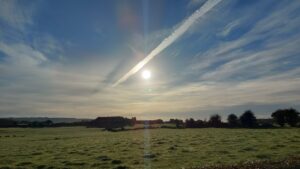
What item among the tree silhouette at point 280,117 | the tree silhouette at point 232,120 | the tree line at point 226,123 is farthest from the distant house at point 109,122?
the tree silhouette at point 280,117

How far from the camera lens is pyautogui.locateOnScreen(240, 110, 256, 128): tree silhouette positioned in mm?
134000

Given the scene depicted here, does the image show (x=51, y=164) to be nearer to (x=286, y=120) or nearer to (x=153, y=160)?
(x=153, y=160)

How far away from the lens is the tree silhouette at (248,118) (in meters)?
134

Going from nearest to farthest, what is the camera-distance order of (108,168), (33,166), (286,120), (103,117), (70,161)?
1. (108,168)
2. (33,166)
3. (70,161)
4. (286,120)
5. (103,117)

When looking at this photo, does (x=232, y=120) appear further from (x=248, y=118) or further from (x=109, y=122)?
(x=109, y=122)

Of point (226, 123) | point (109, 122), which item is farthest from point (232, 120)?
point (109, 122)

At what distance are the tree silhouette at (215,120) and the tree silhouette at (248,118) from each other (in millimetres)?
9055

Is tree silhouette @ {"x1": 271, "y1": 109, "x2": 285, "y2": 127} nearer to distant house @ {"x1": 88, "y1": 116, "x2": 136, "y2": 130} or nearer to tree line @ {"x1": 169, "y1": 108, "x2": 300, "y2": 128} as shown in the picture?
tree line @ {"x1": 169, "y1": 108, "x2": 300, "y2": 128}

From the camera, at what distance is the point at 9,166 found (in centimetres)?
2992

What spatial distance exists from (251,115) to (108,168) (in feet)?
381

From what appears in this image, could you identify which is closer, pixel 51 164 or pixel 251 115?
pixel 51 164

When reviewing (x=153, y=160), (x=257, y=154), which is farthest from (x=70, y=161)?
(x=257, y=154)

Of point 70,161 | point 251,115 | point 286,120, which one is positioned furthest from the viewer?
point 251,115

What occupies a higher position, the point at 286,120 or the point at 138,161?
the point at 286,120
